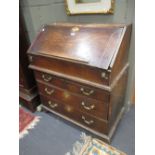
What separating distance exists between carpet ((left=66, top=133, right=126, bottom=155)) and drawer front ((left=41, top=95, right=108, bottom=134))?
0.15 metres

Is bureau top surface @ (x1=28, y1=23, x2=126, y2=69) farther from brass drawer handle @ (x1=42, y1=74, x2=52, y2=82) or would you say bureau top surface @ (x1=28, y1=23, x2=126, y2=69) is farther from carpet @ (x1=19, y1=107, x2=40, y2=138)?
carpet @ (x1=19, y1=107, x2=40, y2=138)

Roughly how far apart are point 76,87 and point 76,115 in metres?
0.38

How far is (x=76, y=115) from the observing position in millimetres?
1640

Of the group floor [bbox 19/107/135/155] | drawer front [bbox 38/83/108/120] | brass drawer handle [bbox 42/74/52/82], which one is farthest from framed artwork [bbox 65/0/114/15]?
floor [bbox 19/107/135/155]

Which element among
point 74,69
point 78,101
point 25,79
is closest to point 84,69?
point 74,69

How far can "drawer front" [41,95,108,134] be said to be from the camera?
1491 mm

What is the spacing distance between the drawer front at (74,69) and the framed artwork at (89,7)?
1.94ft

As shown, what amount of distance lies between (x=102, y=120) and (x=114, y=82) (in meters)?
0.40

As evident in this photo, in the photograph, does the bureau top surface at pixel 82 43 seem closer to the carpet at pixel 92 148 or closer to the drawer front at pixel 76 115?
the drawer front at pixel 76 115

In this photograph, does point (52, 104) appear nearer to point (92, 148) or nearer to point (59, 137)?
point (59, 137)
